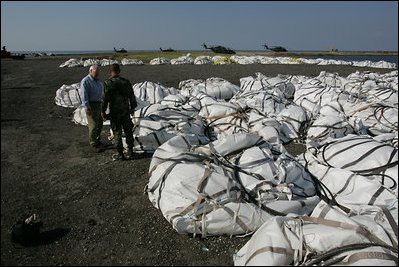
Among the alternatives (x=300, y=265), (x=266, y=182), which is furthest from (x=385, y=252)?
(x=266, y=182)

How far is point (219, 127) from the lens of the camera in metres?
5.27

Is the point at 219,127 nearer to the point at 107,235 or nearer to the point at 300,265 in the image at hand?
the point at 107,235

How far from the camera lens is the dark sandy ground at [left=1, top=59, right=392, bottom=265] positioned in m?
2.11

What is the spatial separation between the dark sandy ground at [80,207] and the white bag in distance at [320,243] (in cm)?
56

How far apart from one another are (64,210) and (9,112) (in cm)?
208

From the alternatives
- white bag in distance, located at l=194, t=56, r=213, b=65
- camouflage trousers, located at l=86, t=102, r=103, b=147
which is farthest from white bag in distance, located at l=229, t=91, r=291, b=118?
white bag in distance, located at l=194, t=56, r=213, b=65

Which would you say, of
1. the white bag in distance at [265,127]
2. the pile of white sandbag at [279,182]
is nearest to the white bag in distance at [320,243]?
the pile of white sandbag at [279,182]

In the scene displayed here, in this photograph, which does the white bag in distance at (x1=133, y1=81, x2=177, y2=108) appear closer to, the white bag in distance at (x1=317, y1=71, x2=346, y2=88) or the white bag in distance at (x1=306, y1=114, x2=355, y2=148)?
the white bag in distance at (x1=306, y1=114, x2=355, y2=148)

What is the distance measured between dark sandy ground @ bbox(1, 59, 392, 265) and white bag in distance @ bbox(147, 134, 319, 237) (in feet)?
0.73

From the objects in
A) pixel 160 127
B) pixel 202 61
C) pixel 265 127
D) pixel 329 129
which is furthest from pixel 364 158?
pixel 202 61

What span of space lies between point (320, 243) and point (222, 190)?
106 centimetres

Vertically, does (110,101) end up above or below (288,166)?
above

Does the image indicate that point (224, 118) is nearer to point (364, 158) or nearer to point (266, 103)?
point (266, 103)

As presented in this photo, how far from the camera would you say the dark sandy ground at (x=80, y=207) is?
6.93ft
